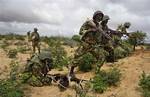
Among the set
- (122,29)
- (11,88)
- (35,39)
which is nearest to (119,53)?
(122,29)

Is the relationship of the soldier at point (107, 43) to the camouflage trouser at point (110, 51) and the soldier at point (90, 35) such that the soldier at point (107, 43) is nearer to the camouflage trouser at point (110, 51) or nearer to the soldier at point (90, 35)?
the camouflage trouser at point (110, 51)

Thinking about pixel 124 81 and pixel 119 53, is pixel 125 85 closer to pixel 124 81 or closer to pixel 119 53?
pixel 124 81

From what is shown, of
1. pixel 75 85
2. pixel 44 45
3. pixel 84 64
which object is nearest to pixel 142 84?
pixel 75 85

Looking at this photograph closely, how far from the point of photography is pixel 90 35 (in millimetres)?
12016

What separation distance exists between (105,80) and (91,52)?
1.21 m

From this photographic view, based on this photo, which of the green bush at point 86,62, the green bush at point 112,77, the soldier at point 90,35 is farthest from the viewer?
the green bush at point 86,62

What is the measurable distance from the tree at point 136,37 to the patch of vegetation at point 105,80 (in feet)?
14.7

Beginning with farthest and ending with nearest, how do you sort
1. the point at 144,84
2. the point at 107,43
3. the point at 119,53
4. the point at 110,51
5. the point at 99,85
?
the point at 119,53 → the point at 110,51 → the point at 107,43 → the point at 99,85 → the point at 144,84

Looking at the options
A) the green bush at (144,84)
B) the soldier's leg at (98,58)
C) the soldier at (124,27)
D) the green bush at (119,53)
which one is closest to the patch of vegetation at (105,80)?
the soldier's leg at (98,58)

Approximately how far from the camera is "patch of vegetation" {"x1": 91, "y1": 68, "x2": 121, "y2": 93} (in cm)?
1081

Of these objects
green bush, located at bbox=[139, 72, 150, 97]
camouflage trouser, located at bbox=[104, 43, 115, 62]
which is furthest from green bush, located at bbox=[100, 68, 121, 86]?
camouflage trouser, located at bbox=[104, 43, 115, 62]

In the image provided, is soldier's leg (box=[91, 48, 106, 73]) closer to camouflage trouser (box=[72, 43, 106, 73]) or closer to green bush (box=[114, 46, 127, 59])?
camouflage trouser (box=[72, 43, 106, 73])

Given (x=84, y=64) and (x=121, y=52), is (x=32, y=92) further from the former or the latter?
(x=121, y=52)

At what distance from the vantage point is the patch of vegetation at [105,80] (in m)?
10.8
